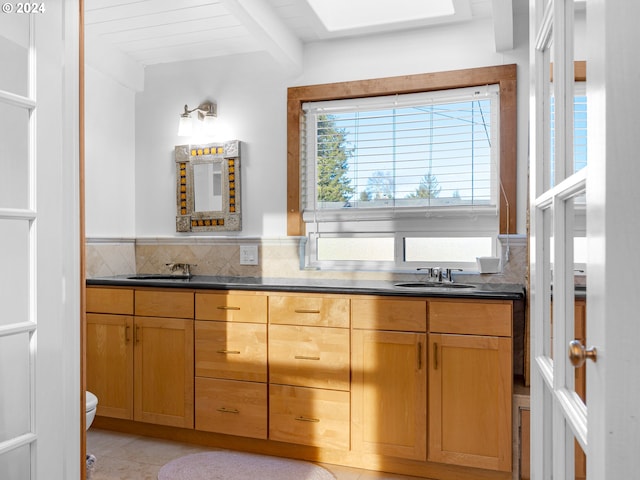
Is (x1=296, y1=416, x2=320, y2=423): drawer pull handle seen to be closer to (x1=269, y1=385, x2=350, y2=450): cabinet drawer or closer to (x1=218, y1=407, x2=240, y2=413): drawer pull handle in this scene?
(x1=269, y1=385, x2=350, y2=450): cabinet drawer

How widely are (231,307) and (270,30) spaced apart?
1.50 m

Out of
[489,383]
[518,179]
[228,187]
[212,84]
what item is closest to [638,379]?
[489,383]

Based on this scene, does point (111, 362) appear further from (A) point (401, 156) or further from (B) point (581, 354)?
(B) point (581, 354)

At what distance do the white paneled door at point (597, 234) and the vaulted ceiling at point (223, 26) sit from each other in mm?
1833

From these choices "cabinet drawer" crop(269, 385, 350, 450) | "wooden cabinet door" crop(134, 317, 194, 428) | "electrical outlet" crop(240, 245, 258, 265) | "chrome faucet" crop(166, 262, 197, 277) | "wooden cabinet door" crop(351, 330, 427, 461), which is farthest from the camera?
"chrome faucet" crop(166, 262, 197, 277)

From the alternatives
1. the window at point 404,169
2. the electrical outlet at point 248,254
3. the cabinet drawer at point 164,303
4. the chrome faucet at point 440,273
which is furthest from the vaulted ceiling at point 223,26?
the cabinet drawer at point 164,303

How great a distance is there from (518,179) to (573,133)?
86.1 inches

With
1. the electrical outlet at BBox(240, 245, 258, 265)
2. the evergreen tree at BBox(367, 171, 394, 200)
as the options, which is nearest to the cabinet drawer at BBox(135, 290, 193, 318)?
the electrical outlet at BBox(240, 245, 258, 265)

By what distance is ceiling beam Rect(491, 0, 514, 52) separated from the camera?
2485mm

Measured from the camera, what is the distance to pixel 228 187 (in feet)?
11.6

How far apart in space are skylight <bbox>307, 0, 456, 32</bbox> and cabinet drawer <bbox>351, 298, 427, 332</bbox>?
161cm

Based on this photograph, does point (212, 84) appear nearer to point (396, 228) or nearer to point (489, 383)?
point (396, 228)

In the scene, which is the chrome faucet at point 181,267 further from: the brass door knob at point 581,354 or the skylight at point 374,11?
the brass door knob at point 581,354

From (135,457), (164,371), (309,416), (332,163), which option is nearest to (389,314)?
(309,416)
